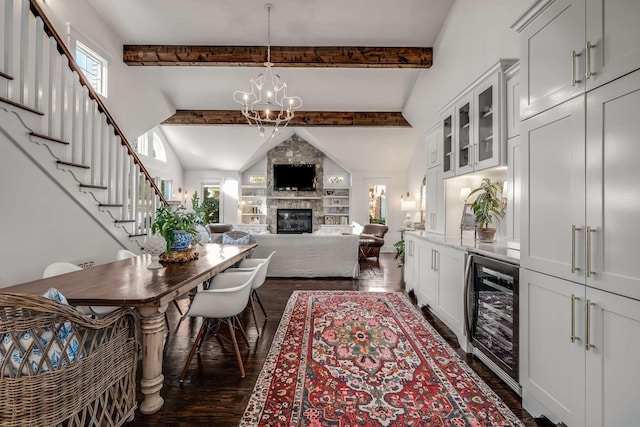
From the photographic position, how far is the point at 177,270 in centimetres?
232

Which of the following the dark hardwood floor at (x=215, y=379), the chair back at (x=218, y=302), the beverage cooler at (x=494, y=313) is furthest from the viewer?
the chair back at (x=218, y=302)

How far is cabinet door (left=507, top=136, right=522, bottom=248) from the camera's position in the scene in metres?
2.44

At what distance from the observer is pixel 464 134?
10.6 feet

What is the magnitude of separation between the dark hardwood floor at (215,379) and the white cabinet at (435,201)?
1.17m

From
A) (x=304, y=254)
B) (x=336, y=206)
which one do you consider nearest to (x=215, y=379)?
(x=304, y=254)

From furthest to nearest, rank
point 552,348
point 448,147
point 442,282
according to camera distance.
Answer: point 448,147 < point 442,282 < point 552,348

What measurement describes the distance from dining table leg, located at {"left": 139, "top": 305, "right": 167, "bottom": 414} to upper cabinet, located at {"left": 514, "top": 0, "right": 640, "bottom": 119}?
2.51 metres

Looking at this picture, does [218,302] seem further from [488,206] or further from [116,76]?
[116,76]

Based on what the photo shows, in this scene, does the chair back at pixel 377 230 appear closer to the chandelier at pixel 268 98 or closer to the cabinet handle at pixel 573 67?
the chandelier at pixel 268 98

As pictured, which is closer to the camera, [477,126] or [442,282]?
[477,126]

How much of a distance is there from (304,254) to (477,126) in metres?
3.34

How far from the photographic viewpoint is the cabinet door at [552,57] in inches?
56.4

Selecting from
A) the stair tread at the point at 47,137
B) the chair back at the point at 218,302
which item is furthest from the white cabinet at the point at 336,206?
the chair back at the point at 218,302

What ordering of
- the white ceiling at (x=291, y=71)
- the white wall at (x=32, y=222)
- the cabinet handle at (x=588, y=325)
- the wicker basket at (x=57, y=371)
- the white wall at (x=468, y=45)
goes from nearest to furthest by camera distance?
1. the wicker basket at (x=57, y=371)
2. the cabinet handle at (x=588, y=325)
3. the white wall at (x=32, y=222)
4. the white wall at (x=468, y=45)
5. the white ceiling at (x=291, y=71)
